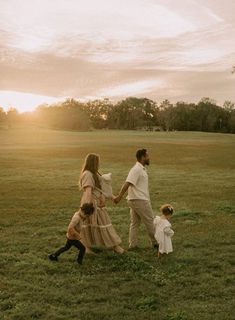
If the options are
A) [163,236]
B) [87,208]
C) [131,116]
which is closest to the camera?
[87,208]

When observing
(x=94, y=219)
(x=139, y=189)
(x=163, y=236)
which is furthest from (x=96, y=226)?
(x=163, y=236)

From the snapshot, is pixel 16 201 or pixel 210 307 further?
pixel 16 201

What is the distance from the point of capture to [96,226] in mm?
10703

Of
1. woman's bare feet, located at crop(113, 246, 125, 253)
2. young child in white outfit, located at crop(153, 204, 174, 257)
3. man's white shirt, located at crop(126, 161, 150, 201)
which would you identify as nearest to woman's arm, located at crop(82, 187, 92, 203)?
man's white shirt, located at crop(126, 161, 150, 201)

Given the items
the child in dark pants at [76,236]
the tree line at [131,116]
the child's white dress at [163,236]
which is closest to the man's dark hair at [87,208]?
the child in dark pants at [76,236]

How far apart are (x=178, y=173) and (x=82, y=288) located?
21.6 meters

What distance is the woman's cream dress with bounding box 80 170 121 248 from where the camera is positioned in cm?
1066

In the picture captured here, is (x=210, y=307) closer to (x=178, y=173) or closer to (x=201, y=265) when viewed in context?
(x=201, y=265)

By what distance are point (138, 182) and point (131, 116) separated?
143246 mm

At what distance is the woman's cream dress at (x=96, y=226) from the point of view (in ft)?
35.0

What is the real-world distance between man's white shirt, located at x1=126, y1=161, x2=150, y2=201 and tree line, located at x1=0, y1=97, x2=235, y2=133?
120181 millimetres

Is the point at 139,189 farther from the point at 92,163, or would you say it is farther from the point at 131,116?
the point at 131,116

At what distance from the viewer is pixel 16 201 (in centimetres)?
1869

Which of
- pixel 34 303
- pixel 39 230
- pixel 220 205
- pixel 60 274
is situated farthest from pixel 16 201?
pixel 34 303
